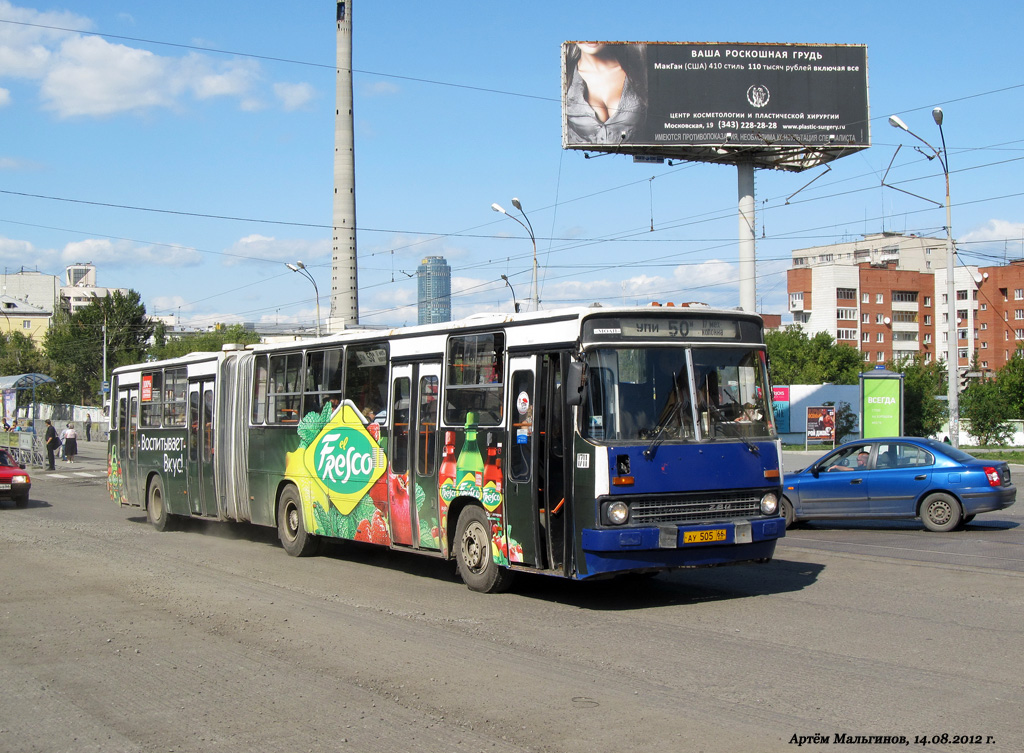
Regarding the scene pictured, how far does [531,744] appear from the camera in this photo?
5.62 m

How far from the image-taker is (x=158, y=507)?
19.3 metres

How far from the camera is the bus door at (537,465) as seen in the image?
32.4ft

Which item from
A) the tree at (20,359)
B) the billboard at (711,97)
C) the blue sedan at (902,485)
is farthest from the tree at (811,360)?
the blue sedan at (902,485)

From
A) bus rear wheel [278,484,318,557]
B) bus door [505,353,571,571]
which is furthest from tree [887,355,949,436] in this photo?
bus door [505,353,571,571]

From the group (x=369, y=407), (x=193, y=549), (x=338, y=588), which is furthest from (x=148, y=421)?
(x=338, y=588)

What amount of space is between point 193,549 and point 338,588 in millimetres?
5097

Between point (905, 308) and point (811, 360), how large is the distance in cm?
3526

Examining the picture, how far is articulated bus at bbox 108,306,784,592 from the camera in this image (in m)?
9.55

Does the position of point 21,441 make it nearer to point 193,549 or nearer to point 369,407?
point 193,549

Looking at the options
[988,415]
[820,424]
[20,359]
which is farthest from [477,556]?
[20,359]

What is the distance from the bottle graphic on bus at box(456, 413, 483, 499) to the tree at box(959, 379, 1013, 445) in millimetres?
57277

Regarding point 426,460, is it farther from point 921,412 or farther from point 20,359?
point 20,359

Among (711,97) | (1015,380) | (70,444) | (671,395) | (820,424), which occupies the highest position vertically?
(711,97)

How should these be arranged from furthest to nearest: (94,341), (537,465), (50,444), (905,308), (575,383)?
(905,308)
(94,341)
(50,444)
(537,465)
(575,383)
